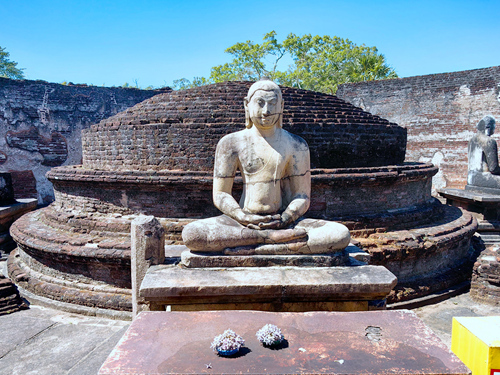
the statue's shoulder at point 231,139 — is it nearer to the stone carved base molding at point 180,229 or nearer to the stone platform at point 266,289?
the stone platform at point 266,289

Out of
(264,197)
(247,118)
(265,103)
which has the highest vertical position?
(265,103)

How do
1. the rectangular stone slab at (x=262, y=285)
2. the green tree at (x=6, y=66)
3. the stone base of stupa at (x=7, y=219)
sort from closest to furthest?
the rectangular stone slab at (x=262, y=285), the stone base of stupa at (x=7, y=219), the green tree at (x=6, y=66)

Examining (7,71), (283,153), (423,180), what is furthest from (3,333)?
(7,71)

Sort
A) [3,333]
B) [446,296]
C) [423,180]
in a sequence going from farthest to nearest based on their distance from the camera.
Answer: [423,180] < [446,296] < [3,333]

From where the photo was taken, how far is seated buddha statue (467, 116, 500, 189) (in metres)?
8.23

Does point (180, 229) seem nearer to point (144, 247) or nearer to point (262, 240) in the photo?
point (144, 247)

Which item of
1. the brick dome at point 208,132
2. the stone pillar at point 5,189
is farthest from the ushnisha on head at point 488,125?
the stone pillar at point 5,189

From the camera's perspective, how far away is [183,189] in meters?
5.82

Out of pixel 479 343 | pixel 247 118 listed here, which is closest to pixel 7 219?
pixel 247 118

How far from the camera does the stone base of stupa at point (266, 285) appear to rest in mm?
2988

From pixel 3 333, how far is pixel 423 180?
22.6 feet

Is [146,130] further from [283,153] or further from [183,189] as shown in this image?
[283,153]

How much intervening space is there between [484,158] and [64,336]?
8.63m

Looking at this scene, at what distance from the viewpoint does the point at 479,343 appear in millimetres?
2514
